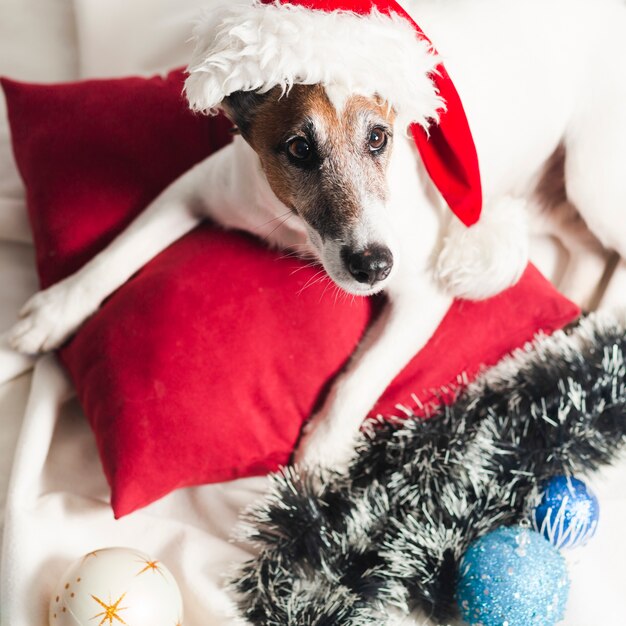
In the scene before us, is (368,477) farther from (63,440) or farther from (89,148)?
(89,148)

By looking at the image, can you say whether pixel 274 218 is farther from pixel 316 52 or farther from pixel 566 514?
pixel 566 514

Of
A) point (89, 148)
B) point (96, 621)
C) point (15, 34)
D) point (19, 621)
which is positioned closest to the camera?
point (96, 621)

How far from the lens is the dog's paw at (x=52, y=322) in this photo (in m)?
1.36

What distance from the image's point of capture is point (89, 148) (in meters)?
1.48

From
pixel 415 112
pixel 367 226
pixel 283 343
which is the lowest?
pixel 283 343

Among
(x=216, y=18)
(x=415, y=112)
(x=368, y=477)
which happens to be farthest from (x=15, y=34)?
(x=368, y=477)

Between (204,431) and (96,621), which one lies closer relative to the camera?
(96,621)

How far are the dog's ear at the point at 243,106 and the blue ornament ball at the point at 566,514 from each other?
718mm

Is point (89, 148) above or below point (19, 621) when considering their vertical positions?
above

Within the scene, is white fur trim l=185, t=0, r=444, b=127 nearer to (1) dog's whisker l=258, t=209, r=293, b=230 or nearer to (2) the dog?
(2) the dog

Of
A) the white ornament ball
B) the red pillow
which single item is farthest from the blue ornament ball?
the white ornament ball

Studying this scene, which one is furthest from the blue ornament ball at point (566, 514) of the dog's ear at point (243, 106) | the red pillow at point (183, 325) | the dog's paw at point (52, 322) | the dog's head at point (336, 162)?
the dog's paw at point (52, 322)

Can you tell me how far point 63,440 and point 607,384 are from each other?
3.02 feet

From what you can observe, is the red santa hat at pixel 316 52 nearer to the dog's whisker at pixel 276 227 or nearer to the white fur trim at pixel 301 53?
the white fur trim at pixel 301 53
